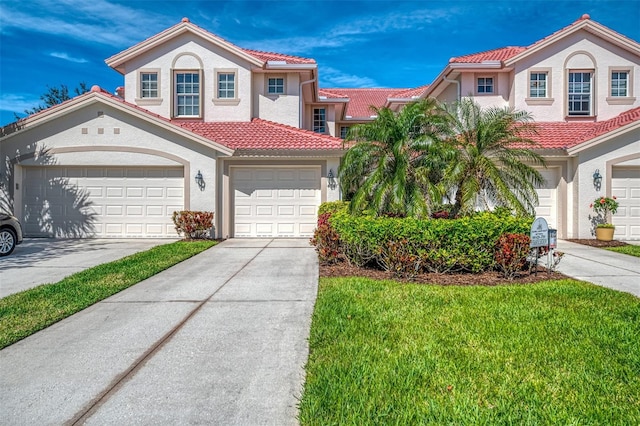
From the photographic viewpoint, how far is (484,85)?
16.2 meters

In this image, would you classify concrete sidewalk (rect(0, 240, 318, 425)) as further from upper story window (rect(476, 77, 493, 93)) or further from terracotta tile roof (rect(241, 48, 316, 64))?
upper story window (rect(476, 77, 493, 93))

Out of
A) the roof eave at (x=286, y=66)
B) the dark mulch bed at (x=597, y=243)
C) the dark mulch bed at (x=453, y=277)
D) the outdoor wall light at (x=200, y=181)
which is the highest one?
the roof eave at (x=286, y=66)

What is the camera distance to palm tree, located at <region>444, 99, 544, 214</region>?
28.3ft

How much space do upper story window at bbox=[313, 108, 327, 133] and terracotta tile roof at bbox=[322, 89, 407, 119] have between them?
3684 mm

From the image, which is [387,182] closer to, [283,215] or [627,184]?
[283,215]

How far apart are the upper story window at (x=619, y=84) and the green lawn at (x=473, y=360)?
42.8 ft

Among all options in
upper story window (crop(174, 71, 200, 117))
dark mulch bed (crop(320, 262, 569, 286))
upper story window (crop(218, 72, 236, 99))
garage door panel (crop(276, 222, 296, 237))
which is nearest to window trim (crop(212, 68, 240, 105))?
upper story window (crop(218, 72, 236, 99))

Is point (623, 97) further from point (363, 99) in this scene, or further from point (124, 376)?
point (124, 376)

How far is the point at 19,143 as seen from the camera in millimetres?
12922

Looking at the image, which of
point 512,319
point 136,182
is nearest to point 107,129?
point 136,182

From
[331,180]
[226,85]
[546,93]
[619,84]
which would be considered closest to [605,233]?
[546,93]

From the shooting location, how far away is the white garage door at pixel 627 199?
12.9 metres

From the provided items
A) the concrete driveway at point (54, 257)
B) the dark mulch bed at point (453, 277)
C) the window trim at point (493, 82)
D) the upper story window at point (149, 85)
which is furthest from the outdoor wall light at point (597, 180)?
the upper story window at point (149, 85)

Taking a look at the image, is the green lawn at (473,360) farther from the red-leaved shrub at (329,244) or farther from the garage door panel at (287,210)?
the garage door panel at (287,210)
